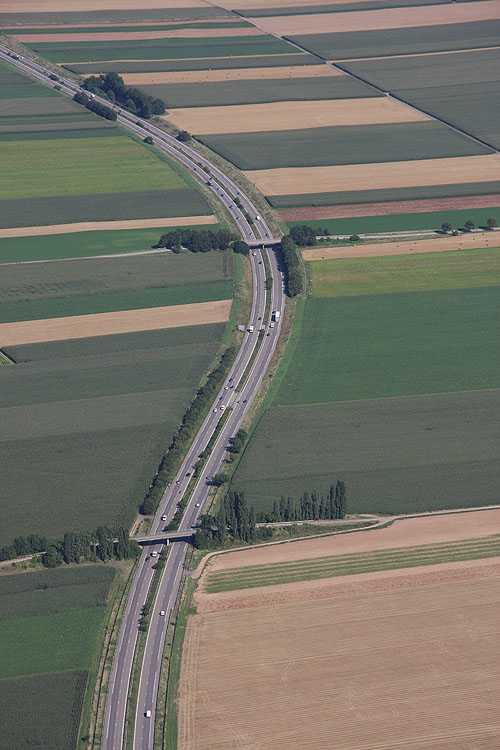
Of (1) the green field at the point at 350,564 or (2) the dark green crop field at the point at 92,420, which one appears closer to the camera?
(1) the green field at the point at 350,564

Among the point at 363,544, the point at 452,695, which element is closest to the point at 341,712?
the point at 452,695

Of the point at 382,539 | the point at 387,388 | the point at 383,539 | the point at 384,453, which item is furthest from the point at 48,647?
the point at 387,388

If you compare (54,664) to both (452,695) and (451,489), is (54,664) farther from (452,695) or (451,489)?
(451,489)

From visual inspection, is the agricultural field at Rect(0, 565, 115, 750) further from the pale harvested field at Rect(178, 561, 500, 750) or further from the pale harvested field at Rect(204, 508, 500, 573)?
the pale harvested field at Rect(204, 508, 500, 573)

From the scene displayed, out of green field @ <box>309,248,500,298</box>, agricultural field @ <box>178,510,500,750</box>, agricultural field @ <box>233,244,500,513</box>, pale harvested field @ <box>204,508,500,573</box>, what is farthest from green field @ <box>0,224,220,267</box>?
agricultural field @ <box>178,510,500,750</box>

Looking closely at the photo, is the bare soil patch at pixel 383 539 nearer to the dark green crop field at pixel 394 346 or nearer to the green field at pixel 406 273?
the dark green crop field at pixel 394 346

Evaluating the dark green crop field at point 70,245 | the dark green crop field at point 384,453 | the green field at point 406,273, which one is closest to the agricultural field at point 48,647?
the dark green crop field at point 384,453

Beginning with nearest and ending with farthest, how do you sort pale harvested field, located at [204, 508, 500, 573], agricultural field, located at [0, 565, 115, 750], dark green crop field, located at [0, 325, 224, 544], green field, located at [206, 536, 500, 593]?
agricultural field, located at [0, 565, 115, 750], green field, located at [206, 536, 500, 593], pale harvested field, located at [204, 508, 500, 573], dark green crop field, located at [0, 325, 224, 544]

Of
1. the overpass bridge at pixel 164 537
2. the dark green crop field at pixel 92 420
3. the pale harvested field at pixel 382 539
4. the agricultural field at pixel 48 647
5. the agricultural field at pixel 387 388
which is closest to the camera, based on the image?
the agricultural field at pixel 48 647
